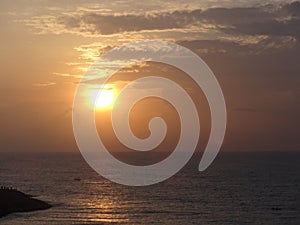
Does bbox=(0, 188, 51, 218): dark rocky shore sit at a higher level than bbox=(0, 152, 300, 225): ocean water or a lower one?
higher

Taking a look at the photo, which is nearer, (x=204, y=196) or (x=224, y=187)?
(x=204, y=196)

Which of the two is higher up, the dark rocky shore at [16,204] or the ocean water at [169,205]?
the dark rocky shore at [16,204]

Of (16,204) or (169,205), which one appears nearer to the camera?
(16,204)

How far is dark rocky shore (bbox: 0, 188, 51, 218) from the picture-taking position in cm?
9439

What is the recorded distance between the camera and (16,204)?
320 ft

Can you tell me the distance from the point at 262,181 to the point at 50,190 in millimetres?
78969

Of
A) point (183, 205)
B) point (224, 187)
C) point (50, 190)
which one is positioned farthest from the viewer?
point (224, 187)

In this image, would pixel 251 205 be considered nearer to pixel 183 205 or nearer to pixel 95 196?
pixel 183 205

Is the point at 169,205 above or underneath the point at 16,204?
underneath

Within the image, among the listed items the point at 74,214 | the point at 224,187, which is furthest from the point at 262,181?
the point at 74,214

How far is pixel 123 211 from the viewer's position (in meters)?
104

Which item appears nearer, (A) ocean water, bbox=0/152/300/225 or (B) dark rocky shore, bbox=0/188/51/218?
(A) ocean water, bbox=0/152/300/225

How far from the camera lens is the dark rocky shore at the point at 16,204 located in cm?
9439

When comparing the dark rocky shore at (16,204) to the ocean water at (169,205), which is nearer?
the ocean water at (169,205)
